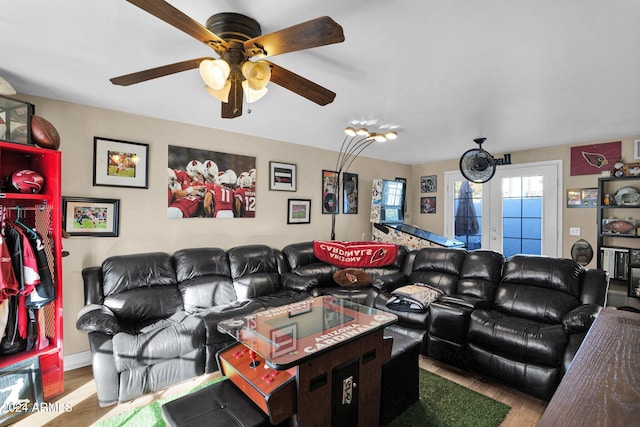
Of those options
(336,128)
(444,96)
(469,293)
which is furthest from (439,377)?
(336,128)

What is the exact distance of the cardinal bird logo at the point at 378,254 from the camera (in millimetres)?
4176

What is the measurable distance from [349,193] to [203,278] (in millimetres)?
2889

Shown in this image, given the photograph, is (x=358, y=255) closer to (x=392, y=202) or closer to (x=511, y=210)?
(x=392, y=202)

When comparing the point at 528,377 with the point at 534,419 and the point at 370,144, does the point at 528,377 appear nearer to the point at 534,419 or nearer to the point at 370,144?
the point at 534,419

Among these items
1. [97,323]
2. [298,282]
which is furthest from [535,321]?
[97,323]

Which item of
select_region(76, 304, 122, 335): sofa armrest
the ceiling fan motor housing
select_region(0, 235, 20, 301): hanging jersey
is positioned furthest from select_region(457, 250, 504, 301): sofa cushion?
select_region(0, 235, 20, 301): hanging jersey

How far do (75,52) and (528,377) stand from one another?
3938 mm

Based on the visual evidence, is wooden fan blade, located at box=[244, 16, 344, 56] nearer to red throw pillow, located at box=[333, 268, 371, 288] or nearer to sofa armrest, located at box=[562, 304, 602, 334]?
sofa armrest, located at box=[562, 304, 602, 334]

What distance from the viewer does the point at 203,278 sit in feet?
10.8

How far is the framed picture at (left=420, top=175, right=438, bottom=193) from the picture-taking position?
617 cm

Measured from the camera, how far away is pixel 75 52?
1981 millimetres

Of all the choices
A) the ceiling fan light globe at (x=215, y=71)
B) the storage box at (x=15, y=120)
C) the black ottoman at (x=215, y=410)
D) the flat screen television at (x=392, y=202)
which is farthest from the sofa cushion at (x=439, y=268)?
the storage box at (x=15, y=120)

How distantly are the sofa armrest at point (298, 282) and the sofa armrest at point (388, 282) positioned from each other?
0.74 m

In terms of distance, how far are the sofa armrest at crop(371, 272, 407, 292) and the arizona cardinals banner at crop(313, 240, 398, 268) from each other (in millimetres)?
437
